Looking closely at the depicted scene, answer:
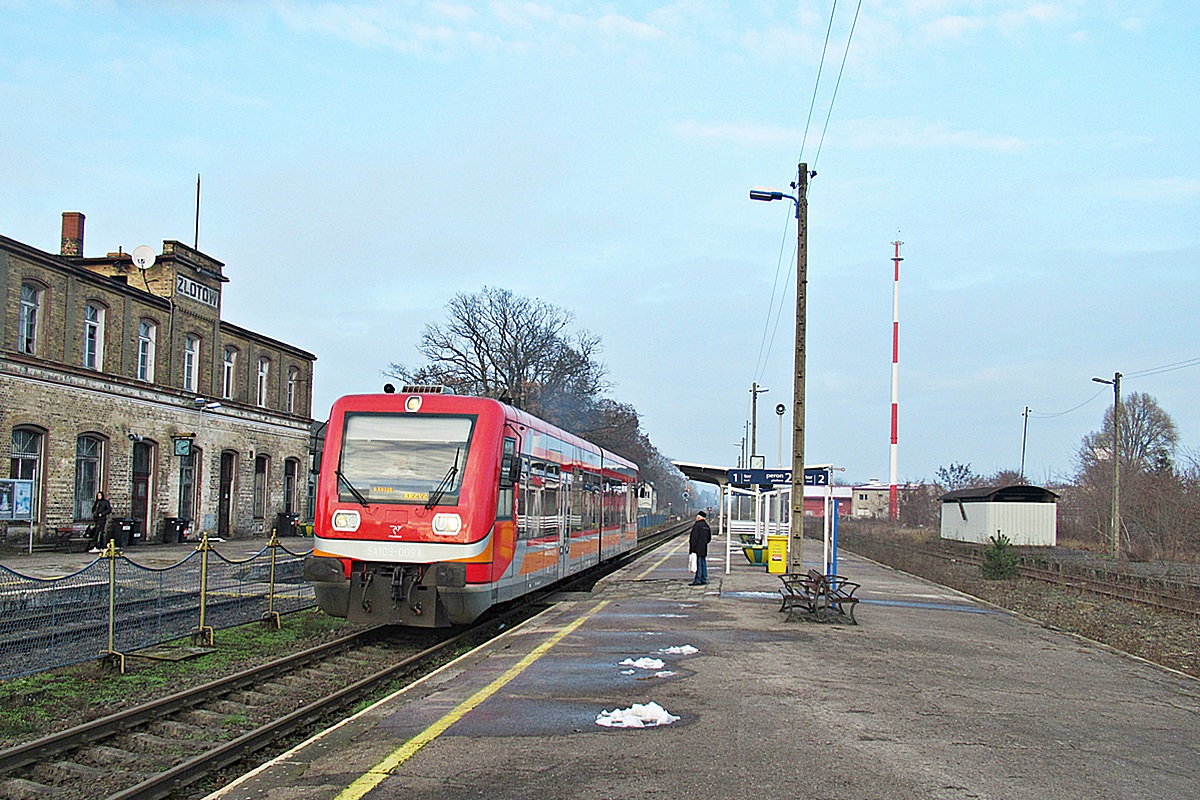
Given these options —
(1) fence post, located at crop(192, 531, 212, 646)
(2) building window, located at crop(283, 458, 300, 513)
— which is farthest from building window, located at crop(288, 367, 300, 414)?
(1) fence post, located at crop(192, 531, 212, 646)

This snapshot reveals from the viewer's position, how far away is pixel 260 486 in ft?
126

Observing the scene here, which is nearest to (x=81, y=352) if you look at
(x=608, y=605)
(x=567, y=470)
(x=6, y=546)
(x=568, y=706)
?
(x=6, y=546)

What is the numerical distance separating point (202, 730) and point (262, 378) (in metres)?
33.1

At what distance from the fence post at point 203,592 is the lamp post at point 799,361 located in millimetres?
9064

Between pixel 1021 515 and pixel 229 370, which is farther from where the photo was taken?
pixel 1021 515

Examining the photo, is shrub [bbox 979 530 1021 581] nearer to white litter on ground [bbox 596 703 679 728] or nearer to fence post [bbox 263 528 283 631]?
fence post [bbox 263 528 283 631]

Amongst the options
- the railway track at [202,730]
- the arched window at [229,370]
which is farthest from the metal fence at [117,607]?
the arched window at [229,370]

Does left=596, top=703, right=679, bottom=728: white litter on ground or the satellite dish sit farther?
the satellite dish

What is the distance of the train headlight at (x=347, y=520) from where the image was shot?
38.5 feet

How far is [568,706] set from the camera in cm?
804

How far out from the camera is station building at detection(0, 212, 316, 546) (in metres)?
25.5

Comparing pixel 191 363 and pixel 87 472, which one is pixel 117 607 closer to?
pixel 87 472

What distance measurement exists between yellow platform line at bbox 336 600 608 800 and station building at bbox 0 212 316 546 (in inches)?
765

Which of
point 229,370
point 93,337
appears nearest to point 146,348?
point 93,337
